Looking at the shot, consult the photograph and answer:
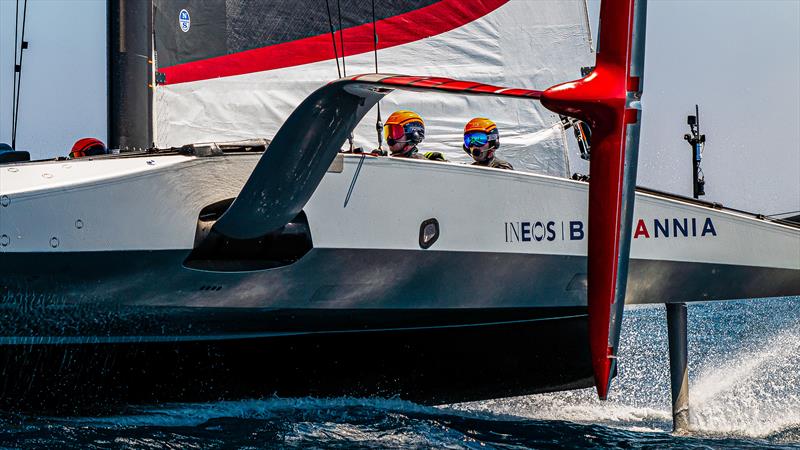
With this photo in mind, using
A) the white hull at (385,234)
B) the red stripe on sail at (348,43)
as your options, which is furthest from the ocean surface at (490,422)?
the red stripe on sail at (348,43)

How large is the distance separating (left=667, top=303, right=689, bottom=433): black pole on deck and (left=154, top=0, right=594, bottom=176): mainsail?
3.91 ft

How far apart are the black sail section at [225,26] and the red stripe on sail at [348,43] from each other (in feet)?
0.14

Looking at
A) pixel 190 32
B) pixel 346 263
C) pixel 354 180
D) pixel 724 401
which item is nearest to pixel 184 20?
pixel 190 32

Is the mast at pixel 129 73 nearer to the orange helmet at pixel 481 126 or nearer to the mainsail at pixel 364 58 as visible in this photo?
the mainsail at pixel 364 58

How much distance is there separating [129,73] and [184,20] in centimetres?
43

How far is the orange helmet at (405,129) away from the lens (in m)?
5.09

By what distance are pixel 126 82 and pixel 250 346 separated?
161 cm

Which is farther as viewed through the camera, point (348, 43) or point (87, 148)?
point (348, 43)

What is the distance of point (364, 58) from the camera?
5906 millimetres

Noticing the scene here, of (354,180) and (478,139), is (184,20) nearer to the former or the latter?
(478,139)

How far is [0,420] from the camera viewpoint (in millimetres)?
4047

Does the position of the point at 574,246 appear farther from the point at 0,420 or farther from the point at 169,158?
the point at 0,420

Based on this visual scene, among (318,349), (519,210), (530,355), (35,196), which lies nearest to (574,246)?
(519,210)

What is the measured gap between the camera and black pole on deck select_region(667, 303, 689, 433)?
17.2ft
